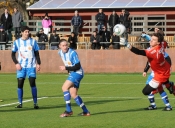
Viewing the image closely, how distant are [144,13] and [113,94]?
75.3ft

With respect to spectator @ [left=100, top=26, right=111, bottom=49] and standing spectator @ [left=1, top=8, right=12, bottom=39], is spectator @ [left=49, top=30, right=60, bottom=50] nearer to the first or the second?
spectator @ [left=100, top=26, right=111, bottom=49]

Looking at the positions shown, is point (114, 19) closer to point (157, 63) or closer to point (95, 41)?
point (95, 41)

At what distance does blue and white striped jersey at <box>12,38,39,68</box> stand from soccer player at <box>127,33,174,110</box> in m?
3.54

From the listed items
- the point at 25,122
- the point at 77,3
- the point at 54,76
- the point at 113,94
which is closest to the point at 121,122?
the point at 25,122

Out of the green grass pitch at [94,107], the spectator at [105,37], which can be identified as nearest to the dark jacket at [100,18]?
the spectator at [105,37]

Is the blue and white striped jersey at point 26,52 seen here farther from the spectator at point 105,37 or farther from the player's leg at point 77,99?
the spectator at point 105,37

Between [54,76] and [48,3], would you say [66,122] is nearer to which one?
[54,76]

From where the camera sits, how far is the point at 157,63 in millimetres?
14359

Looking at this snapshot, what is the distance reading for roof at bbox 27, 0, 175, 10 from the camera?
42.4 metres

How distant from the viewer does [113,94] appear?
2066cm

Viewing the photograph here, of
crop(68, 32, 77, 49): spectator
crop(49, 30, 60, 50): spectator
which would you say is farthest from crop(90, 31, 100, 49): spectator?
crop(49, 30, 60, 50): spectator

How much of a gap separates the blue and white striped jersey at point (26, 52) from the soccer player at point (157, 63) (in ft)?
11.6

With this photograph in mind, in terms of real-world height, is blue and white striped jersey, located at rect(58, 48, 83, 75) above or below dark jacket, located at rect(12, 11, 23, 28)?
below

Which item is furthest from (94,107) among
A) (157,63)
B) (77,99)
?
(157,63)
